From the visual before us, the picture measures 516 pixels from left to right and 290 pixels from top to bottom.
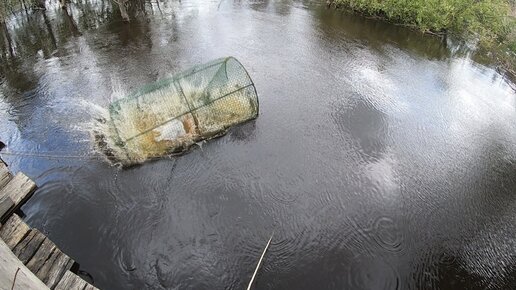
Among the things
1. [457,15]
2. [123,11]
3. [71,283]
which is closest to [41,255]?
[71,283]

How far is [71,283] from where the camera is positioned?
24.0 feet

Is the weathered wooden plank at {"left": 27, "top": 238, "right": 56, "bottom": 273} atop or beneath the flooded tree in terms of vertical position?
beneath

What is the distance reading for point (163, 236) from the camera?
880 centimetres

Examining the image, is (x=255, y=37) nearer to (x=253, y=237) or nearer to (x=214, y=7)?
(x=214, y=7)

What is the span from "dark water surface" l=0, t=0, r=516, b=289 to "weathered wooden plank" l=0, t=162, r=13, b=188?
778 mm

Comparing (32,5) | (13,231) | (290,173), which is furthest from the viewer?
(32,5)

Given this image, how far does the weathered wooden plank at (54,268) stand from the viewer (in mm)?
7451

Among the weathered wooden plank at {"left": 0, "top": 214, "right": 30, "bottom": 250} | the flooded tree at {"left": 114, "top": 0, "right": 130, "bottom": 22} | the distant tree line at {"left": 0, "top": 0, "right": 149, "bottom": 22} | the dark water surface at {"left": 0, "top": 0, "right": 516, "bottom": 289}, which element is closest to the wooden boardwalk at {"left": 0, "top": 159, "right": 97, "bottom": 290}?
the weathered wooden plank at {"left": 0, "top": 214, "right": 30, "bottom": 250}

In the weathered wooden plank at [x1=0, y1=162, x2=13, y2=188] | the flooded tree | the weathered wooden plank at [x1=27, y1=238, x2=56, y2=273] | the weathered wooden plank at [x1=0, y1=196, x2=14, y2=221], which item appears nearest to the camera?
the weathered wooden plank at [x1=27, y1=238, x2=56, y2=273]

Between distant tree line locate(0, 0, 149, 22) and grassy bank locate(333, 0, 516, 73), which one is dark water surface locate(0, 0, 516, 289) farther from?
distant tree line locate(0, 0, 149, 22)

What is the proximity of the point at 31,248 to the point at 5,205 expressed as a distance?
1.48 meters

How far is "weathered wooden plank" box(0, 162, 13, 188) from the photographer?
30.6ft

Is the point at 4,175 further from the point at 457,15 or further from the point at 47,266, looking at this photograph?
the point at 457,15

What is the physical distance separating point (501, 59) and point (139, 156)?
1906cm
